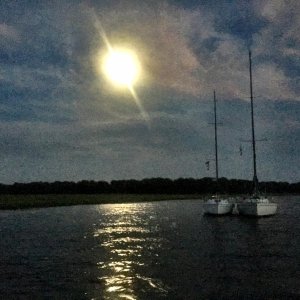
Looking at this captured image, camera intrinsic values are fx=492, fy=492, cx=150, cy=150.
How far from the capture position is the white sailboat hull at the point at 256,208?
79262 mm

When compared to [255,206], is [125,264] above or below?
below

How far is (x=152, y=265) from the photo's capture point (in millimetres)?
37250

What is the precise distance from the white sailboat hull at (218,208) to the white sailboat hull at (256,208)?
4.97m

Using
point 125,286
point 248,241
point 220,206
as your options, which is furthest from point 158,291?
point 220,206

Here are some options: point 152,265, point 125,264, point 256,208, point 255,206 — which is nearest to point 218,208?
point 255,206

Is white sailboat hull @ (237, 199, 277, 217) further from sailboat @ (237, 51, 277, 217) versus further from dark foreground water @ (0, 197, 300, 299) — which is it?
dark foreground water @ (0, 197, 300, 299)

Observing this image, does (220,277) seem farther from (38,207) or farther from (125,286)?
(38,207)

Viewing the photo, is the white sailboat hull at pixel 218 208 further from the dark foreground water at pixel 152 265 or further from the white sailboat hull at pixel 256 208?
the dark foreground water at pixel 152 265

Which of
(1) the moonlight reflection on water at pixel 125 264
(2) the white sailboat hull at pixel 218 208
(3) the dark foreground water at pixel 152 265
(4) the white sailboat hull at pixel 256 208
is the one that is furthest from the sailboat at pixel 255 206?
(1) the moonlight reflection on water at pixel 125 264

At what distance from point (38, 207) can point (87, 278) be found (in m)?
115

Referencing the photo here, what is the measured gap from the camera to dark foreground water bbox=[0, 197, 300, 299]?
28.0 m

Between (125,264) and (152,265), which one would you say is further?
(125,264)

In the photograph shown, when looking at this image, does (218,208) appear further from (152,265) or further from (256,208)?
(152,265)

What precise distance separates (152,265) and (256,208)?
147 feet
